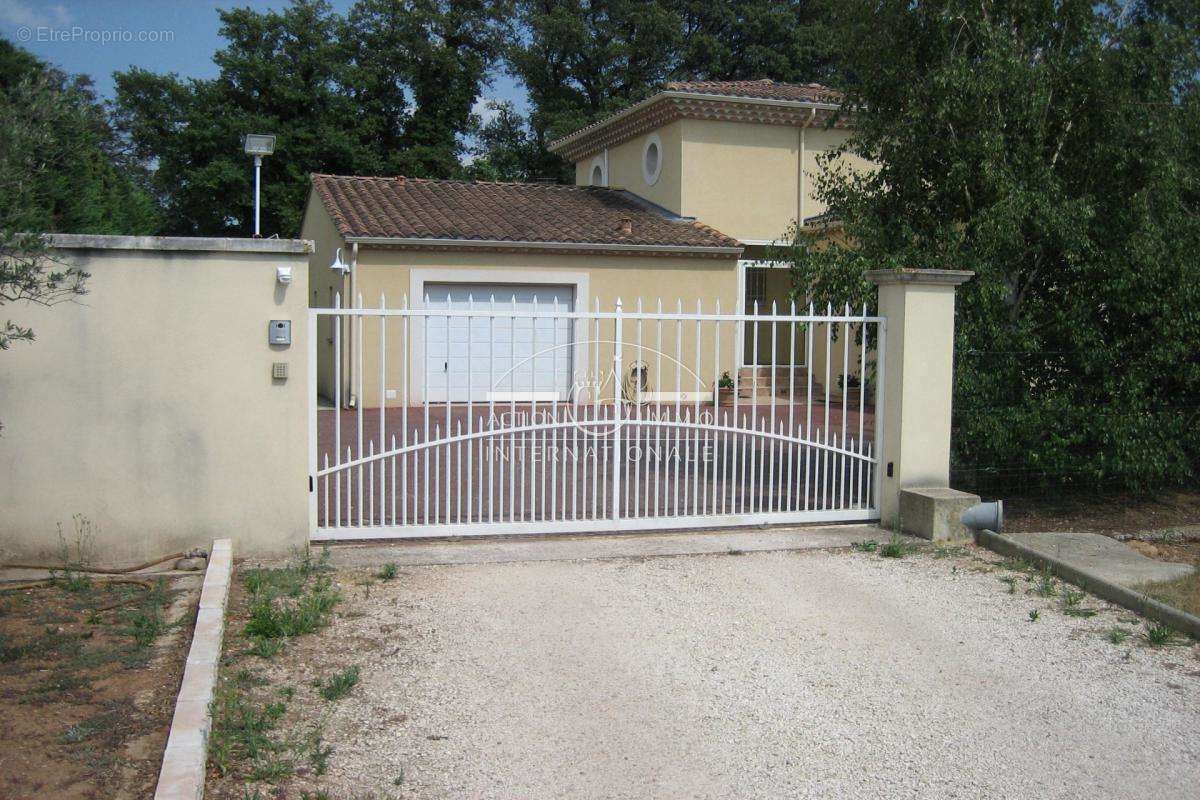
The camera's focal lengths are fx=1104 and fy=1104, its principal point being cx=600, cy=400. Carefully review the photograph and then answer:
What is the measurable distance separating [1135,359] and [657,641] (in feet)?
19.3

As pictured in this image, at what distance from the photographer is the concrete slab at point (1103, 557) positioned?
7.56 metres

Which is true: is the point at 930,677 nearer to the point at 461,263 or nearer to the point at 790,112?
the point at 461,263

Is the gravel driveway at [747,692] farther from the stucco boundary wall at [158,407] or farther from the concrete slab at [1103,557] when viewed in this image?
the stucco boundary wall at [158,407]

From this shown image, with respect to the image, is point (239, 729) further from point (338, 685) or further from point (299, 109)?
point (299, 109)

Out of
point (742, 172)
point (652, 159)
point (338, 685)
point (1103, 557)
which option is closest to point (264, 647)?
point (338, 685)

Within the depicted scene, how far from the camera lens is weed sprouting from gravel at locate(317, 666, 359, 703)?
16.9 ft

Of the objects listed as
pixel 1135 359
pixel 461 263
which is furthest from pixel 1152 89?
pixel 461 263

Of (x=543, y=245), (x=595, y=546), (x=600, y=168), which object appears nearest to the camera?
(x=595, y=546)

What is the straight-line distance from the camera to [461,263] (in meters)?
18.6

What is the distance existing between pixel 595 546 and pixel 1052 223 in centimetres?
463

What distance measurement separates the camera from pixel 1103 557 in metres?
8.09

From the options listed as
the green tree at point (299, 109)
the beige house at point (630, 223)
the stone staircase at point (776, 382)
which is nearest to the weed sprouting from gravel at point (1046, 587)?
the beige house at point (630, 223)

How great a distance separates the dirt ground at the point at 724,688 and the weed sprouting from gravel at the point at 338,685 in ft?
0.12

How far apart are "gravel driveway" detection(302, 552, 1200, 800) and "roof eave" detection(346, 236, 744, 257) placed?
11.3m
